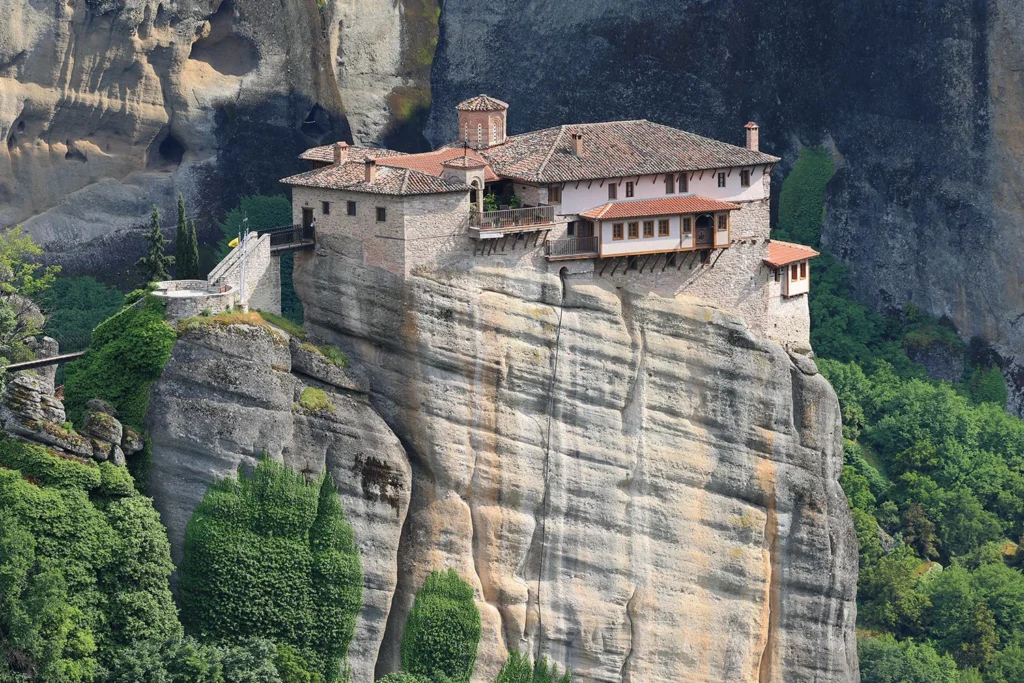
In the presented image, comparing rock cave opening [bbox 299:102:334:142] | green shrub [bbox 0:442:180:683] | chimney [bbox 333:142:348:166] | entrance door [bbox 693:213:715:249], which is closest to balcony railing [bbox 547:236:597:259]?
entrance door [bbox 693:213:715:249]

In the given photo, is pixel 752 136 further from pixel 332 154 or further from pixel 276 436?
pixel 276 436

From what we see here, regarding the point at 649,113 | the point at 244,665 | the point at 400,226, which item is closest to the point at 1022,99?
the point at 649,113

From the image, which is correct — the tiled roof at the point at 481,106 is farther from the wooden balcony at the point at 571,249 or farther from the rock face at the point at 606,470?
the rock face at the point at 606,470

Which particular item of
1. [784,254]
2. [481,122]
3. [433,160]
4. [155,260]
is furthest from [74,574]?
[784,254]

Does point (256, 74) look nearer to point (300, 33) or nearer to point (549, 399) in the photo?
point (300, 33)

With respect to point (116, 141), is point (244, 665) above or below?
below
